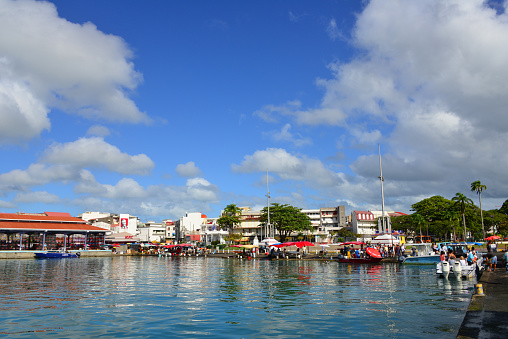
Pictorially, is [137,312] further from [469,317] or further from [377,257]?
[377,257]

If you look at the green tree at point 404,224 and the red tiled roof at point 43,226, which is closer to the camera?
the red tiled roof at point 43,226

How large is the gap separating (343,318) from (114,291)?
15.2 metres

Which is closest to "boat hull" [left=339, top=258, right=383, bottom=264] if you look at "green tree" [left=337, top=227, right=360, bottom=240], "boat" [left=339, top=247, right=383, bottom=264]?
"boat" [left=339, top=247, right=383, bottom=264]

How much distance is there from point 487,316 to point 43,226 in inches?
3443

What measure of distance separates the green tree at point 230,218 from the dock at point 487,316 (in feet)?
343

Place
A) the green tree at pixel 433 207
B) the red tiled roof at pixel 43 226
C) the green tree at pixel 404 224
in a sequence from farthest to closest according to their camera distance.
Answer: the green tree at pixel 404 224
the green tree at pixel 433 207
the red tiled roof at pixel 43 226

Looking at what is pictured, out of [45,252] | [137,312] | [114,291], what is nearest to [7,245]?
[45,252]

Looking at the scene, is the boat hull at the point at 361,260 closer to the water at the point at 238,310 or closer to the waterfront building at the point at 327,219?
the water at the point at 238,310

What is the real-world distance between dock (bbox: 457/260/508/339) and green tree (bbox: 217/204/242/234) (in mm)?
104423

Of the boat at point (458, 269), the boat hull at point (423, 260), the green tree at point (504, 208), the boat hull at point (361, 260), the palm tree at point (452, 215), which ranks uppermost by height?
the green tree at point (504, 208)

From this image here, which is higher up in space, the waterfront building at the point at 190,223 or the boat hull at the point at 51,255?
the waterfront building at the point at 190,223

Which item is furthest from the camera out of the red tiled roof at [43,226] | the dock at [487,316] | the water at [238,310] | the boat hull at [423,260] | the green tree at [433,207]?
the green tree at [433,207]

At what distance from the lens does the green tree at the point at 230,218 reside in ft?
400

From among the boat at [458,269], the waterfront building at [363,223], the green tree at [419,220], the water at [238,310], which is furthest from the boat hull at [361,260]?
the waterfront building at [363,223]
